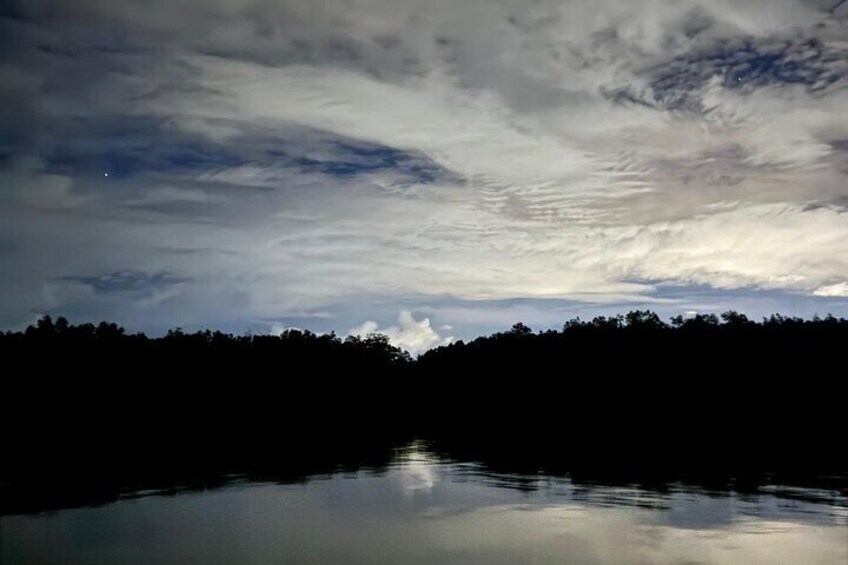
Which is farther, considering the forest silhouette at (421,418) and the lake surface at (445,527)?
the forest silhouette at (421,418)

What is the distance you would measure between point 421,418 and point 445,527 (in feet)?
533

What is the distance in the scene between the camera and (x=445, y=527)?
1425 inches

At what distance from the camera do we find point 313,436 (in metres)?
116

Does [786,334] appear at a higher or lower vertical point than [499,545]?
higher

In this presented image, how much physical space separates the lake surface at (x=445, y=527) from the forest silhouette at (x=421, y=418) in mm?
6625

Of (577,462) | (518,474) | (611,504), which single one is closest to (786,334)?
(577,462)

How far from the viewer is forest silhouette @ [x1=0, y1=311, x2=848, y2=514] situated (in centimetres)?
6200

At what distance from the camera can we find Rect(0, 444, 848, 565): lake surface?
1159 inches

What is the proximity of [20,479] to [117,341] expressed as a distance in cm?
9672

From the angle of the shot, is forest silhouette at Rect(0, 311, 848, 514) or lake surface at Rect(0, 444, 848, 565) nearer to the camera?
lake surface at Rect(0, 444, 848, 565)

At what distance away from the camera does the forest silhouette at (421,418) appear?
62000 mm

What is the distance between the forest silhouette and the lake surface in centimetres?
663

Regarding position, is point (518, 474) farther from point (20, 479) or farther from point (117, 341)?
point (117, 341)

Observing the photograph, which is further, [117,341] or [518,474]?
[117,341]
